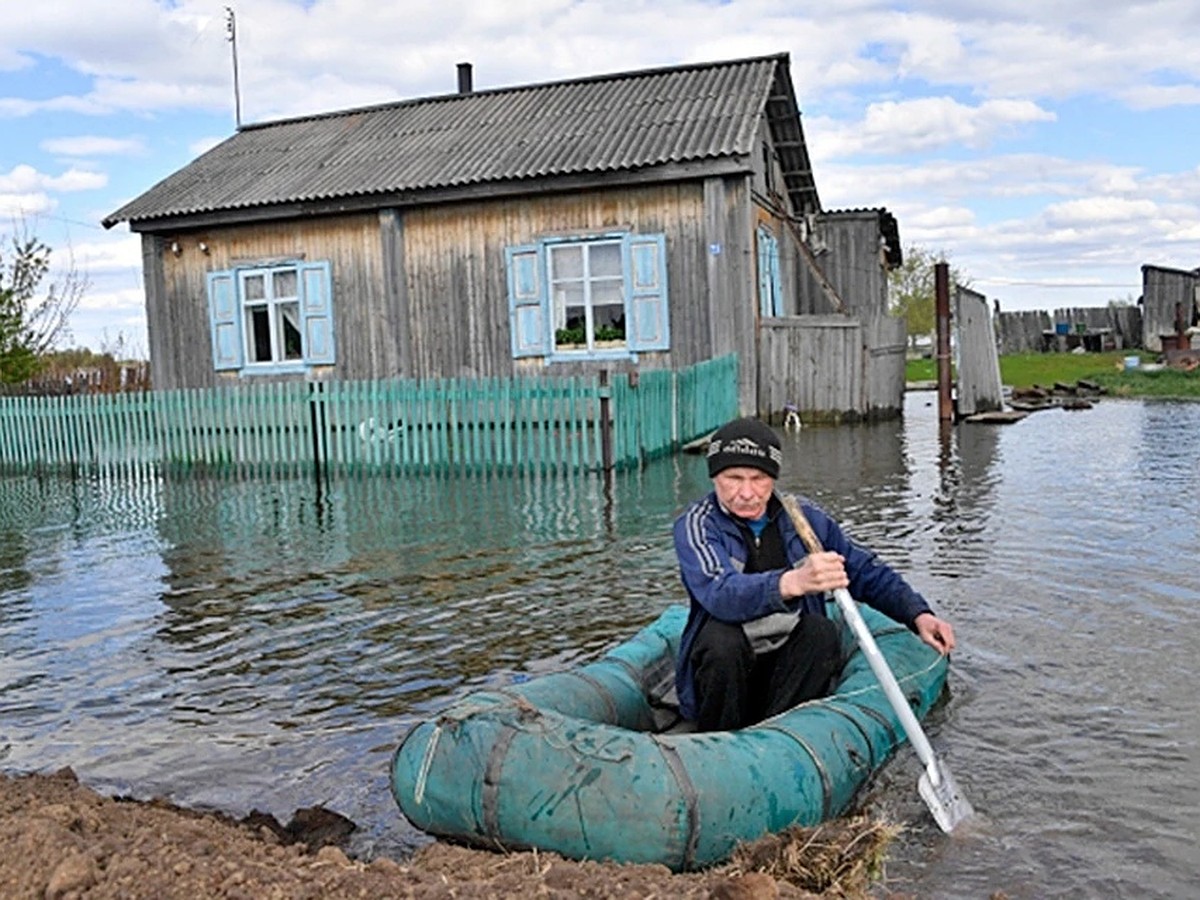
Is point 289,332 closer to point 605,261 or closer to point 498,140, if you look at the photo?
point 498,140

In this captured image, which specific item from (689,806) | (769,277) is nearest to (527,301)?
(769,277)

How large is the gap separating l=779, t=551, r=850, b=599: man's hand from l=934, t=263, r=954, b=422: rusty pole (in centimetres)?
1301

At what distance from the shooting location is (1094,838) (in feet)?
14.0

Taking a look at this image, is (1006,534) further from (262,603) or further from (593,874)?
(593,874)

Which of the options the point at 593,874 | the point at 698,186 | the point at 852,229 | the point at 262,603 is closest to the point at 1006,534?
the point at 262,603

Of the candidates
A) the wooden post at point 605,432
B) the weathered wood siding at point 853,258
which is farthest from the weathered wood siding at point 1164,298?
the wooden post at point 605,432

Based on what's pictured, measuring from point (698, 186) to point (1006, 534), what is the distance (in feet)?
29.7

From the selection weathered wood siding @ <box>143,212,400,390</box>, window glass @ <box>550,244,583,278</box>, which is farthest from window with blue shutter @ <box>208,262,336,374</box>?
window glass @ <box>550,244,583,278</box>

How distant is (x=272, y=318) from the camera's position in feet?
65.8

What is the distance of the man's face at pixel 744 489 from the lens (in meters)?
4.92

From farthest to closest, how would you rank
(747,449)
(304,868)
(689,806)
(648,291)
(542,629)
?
(648,291) < (542,629) < (747,449) < (689,806) < (304,868)

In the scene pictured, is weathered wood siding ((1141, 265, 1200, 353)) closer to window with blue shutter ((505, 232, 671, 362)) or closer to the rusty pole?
the rusty pole

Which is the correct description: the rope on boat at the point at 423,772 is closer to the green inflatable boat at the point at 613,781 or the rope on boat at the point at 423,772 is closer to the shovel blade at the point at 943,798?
the green inflatable boat at the point at 613,781

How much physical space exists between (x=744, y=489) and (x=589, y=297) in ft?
43.7
